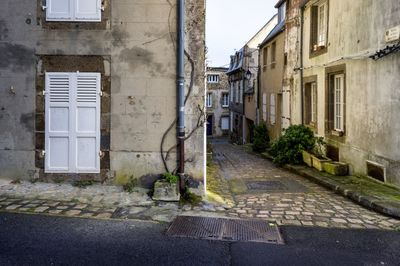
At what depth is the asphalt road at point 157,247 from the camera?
15.1 feet

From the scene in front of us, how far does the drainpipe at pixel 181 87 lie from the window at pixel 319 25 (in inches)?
256

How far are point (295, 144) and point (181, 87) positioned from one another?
7131 millimetres

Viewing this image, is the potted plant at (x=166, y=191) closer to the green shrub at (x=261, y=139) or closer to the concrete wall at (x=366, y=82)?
the concrete wall at (x=366, y=82)

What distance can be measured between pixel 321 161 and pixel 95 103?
657cm

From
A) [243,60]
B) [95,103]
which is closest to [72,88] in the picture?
[95,103]

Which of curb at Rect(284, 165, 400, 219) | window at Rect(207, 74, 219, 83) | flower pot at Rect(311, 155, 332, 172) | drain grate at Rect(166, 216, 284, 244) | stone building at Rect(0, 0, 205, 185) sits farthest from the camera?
window at Rect(207, 74, 219, 83)

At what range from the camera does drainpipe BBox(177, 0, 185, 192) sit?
A: 742 cm

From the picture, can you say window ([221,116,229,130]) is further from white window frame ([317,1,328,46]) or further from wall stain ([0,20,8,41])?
wall stain ([0,20,8,41])

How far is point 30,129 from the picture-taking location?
7.79 meters

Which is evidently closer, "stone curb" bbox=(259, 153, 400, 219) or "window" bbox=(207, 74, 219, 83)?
"stone curb" bbox=(259, 153, 400, 219)

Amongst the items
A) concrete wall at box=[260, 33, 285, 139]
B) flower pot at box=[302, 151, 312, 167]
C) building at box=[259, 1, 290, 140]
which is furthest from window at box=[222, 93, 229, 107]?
flower pot at box=[302, 151, 312, 167]

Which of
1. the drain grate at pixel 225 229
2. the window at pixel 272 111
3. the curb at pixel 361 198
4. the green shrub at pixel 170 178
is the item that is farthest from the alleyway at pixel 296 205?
the window at pixel 272 111

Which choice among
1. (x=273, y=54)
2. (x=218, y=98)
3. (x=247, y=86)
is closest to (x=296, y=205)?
(x=273, y=54)

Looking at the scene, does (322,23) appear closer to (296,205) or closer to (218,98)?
(296,205)
